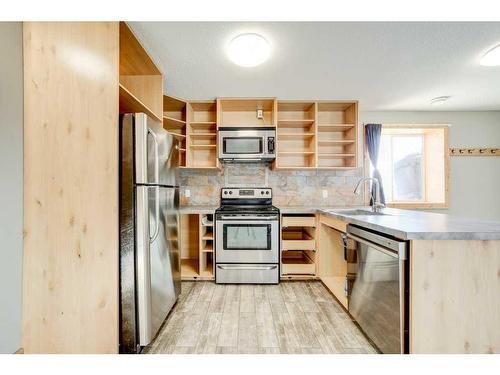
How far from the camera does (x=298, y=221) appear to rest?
9.80ft

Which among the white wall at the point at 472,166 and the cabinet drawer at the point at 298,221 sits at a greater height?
the white wall at the point at 472,166

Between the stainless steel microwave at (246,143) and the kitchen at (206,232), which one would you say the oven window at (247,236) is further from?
the stainless steel microwave at (246,143)

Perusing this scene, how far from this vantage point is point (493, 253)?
1290 millimetres

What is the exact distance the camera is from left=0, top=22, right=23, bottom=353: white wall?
145cm

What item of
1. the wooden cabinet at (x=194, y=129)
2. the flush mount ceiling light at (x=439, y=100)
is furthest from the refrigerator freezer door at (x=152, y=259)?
the flush mount ceiling light at (x=439, y=100)

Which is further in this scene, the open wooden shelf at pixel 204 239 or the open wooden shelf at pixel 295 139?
the open wooden shelf at pixel 295 139

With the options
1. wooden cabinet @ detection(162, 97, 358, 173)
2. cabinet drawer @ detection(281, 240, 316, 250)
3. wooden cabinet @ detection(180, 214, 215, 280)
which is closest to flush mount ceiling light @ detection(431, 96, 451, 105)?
wooden cabinet @ detection(162, 97, 358, 173)

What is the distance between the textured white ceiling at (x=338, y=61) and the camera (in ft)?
5.98

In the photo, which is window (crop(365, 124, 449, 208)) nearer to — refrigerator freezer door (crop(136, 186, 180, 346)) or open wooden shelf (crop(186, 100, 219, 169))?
open wooden shelf (crop(186, 100, 219, 169))

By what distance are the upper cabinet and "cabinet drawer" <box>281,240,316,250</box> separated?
6.42 ft

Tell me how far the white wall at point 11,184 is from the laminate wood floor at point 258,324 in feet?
2.75
